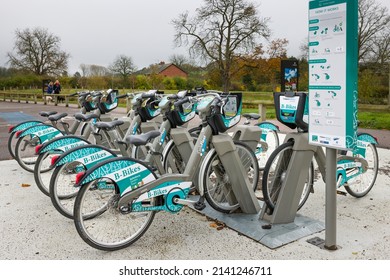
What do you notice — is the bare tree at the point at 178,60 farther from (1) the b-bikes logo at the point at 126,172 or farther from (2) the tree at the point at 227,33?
(1) the b-bikes logo at the point at 126,172

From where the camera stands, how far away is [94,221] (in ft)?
10.8

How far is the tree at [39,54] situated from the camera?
3164cm

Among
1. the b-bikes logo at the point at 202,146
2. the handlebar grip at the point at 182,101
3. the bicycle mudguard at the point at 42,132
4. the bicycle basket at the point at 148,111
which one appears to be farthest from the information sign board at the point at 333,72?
the bicycle mudguard at the point at 42,132

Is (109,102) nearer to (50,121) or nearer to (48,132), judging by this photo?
(50,121)

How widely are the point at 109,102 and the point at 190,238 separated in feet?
10.0

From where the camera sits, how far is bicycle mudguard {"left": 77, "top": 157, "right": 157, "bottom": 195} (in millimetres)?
2621

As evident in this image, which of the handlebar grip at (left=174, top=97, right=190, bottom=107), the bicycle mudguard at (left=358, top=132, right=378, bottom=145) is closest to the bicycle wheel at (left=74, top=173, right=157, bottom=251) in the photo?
the handlebar grip at (left=174, top=97, right=190, bottom=107)

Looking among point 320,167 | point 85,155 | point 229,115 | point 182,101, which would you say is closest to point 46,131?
point 85,155
